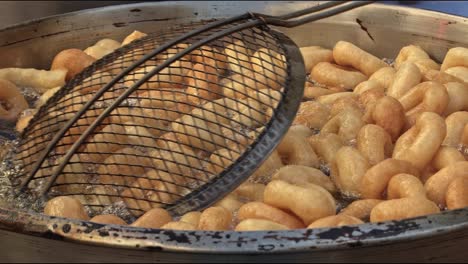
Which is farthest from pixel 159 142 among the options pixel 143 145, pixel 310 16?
pixel 310 16

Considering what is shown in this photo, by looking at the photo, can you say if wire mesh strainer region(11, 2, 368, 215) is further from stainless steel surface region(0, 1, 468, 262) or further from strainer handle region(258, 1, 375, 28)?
stainless steel surface region(0, 1, 468, 262)

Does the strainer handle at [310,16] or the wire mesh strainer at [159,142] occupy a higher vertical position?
the strainer handle at [310,16]

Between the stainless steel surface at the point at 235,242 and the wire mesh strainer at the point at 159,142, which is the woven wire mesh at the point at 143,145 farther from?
the stainless steel surface at the point at 235,242

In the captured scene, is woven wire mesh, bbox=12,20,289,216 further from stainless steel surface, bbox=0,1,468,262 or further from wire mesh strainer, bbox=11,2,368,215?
stainless steel surface, bbox=0,1,468,262

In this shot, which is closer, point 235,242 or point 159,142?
point 235,242

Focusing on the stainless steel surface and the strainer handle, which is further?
the strainer handle

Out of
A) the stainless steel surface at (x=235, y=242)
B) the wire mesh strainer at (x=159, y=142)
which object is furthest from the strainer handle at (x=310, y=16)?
the stainless steel surface at (x=235, y=242)

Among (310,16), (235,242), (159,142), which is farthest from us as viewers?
(159,142)

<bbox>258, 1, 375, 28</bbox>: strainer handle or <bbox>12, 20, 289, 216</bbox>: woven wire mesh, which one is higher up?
<bbox>258, 1, 375, 28</bbox>: strainer handle

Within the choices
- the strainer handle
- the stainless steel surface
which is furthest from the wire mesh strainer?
the stainless steel surface

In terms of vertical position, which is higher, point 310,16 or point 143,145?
point 310,16

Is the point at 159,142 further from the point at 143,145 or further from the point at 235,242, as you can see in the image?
the point at 235,242

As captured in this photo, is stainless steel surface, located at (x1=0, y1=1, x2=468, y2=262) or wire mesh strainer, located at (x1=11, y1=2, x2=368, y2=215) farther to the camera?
wire mesh strainer, located at (x1=11, y1=2, x2=368, y2=215)
